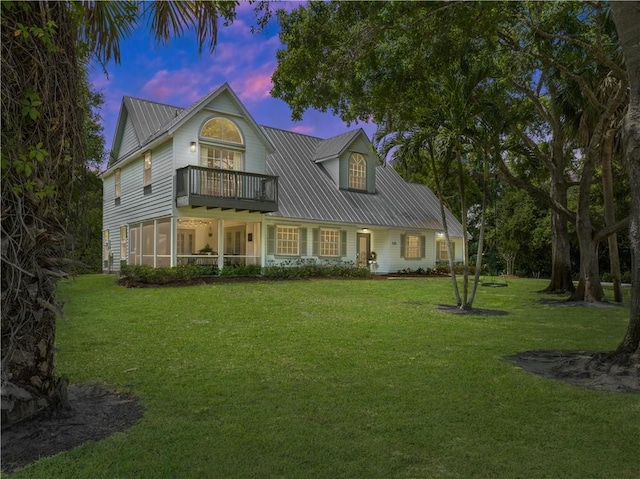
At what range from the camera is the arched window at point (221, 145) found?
17.9 meters

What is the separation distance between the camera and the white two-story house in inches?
680

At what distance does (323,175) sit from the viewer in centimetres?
2348

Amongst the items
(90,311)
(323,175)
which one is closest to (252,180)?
(323,175)

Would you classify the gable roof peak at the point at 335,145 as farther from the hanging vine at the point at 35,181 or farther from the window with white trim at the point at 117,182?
the hanging vine at the point at 35,181

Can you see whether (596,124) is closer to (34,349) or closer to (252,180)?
(252,180)

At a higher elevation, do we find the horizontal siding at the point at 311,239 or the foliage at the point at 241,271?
the horizontal siding at the point at 311,239

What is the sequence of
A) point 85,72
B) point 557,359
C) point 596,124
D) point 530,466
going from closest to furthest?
point 530,466, point 85,72, point 557,359, point 596,124

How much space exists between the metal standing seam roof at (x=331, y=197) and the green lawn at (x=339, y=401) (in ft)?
38.4

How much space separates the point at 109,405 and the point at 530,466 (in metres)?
3.52

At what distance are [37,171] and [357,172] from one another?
2141cm

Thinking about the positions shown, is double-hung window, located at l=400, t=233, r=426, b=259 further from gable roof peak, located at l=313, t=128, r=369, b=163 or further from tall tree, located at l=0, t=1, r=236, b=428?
tall tree, located at l=0, t=1, r=236, b=428

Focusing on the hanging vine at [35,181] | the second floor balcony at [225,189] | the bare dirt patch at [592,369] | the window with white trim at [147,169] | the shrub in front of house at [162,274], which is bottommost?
the bare dirt patch at [592,369]

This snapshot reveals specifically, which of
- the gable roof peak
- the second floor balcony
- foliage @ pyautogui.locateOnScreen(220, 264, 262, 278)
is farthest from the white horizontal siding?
the gable roof peak

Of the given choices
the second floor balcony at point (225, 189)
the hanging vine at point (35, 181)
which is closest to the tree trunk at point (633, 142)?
the hanging vine at point (35, 181)
